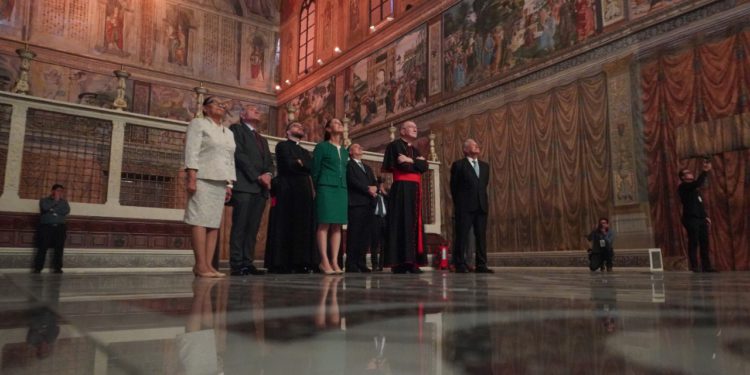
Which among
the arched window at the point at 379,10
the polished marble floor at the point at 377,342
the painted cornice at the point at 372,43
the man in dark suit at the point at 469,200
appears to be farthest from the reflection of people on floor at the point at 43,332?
the arched window at the point at 379,10

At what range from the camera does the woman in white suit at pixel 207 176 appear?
13.3 feet

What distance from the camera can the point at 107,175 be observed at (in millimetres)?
7309

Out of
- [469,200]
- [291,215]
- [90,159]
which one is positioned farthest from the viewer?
[90,159]

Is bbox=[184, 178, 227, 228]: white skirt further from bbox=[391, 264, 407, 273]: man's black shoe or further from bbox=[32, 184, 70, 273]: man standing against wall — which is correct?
bbox=[32, 184, 70, 273]: man standing against wall

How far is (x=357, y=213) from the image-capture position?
5.86 metres

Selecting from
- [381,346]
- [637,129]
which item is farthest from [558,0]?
[381,346]

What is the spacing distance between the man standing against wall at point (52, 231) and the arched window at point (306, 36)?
16121 mm

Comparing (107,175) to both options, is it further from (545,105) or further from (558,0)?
(558,0)

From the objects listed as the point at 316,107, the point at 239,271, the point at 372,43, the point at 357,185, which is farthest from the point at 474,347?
the point at 316,107

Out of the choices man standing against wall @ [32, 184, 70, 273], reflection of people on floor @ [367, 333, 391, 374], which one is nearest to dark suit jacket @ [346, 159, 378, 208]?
man standing against wall @ [32, 184, 70, 273]

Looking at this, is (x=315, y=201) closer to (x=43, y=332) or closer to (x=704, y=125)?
(x=43, y=332)

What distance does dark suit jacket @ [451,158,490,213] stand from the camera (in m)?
5.88

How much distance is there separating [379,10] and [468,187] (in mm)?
13893

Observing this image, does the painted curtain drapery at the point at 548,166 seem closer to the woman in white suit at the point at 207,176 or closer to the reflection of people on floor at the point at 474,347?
the woman in white suit at the point at 207,176
